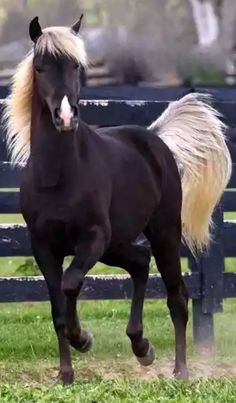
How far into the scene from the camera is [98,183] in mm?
5730

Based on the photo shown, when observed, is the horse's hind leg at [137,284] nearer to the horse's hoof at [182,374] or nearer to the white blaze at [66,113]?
the horse's hoof at [182,374]

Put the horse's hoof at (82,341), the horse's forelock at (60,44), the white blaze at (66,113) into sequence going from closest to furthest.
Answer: the white blaze at (66,113) → the horse's forelock at (60,44) → the horse's hoof at (82,341)

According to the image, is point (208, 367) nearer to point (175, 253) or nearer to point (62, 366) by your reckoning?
point (175, 253)

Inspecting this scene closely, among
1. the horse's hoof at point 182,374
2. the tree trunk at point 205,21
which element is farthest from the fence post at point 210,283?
the tree trunk at point 205,21

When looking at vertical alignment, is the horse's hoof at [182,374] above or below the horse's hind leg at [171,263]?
below

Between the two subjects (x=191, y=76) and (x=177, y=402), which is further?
(x=191, y=76)

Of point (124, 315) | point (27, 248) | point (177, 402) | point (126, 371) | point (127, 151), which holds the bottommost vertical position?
point (124, 315)

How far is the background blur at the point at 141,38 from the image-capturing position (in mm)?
13734

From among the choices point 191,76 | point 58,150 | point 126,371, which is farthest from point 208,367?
point 191,76

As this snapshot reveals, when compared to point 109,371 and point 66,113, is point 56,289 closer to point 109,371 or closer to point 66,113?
point 66,113

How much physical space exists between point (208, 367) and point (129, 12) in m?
8.08

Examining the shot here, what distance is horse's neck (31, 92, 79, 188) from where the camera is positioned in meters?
5.63

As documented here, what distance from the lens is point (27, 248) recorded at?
742 centimetres

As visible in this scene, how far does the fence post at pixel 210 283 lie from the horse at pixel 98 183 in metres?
0.47
